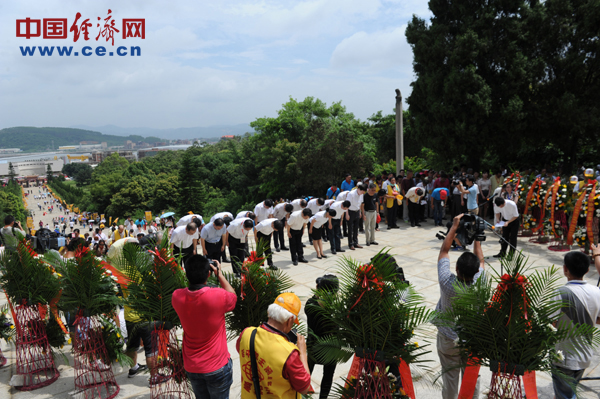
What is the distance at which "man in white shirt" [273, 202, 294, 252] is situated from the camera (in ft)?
31.7

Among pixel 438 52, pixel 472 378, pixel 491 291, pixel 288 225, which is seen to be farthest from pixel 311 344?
pixel 438 52

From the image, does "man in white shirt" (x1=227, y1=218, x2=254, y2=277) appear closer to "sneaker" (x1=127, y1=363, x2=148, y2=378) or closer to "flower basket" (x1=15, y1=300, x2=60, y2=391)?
"sneaker" (x1=127, y1=363, x2=148, y2=378)

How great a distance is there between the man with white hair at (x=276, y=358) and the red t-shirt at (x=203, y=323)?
0.47 metres

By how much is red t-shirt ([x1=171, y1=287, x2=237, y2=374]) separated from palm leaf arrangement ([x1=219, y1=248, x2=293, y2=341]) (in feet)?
1.08

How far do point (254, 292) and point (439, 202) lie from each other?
10083mm

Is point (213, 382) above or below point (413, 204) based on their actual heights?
below

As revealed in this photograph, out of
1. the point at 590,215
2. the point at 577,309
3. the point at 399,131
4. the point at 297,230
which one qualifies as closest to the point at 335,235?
the point at 297,230

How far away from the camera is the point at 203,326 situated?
122 inches

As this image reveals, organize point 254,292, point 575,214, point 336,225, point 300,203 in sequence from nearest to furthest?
point 254,292
point 575,214
point 336,225
point 300,203

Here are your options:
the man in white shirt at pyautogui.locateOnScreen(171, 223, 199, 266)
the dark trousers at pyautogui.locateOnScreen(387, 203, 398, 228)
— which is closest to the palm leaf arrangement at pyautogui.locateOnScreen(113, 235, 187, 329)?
the man in white shirt at pyautogui.locateOnScreen(171, 223, 199, 266)

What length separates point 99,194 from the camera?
74375mm

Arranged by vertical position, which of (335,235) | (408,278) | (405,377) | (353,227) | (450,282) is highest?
(450,282)

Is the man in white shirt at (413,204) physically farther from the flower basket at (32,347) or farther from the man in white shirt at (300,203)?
the flower basket at (32,347)

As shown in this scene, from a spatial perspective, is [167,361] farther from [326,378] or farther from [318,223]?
[318,223]
